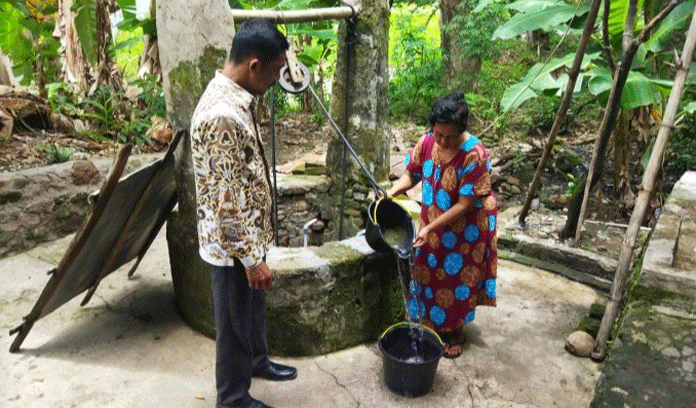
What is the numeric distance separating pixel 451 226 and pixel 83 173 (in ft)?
10.3

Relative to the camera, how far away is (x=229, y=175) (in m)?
1.81

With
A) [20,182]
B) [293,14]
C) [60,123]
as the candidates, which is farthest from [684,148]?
[60,123]

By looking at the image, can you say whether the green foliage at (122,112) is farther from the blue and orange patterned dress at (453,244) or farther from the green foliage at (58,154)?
the blue and orange patterned dress at (453,244)

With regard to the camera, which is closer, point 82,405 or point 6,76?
point 82,405

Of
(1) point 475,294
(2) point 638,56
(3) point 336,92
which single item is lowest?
(1) point 475,294

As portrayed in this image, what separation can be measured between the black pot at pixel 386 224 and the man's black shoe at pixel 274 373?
2.55 ft

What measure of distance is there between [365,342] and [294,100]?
709 centimetres

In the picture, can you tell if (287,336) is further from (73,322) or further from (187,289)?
(73,322)

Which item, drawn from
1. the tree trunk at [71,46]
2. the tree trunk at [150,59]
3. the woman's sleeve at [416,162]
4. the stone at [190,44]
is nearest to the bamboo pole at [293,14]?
the stone at [190,44]

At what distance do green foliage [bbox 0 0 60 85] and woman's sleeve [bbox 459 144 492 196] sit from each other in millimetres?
4230

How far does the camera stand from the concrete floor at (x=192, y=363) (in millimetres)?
2371

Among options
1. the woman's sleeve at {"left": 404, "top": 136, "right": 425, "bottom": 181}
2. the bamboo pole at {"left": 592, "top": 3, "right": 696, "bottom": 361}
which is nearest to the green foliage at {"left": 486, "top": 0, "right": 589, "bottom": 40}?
the bamboo pole at {"left": 592, "top": 3, "right": 696, "bottom": 361}

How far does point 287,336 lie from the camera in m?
2.63

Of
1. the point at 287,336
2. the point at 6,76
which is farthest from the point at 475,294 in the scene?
the point at 6,76
